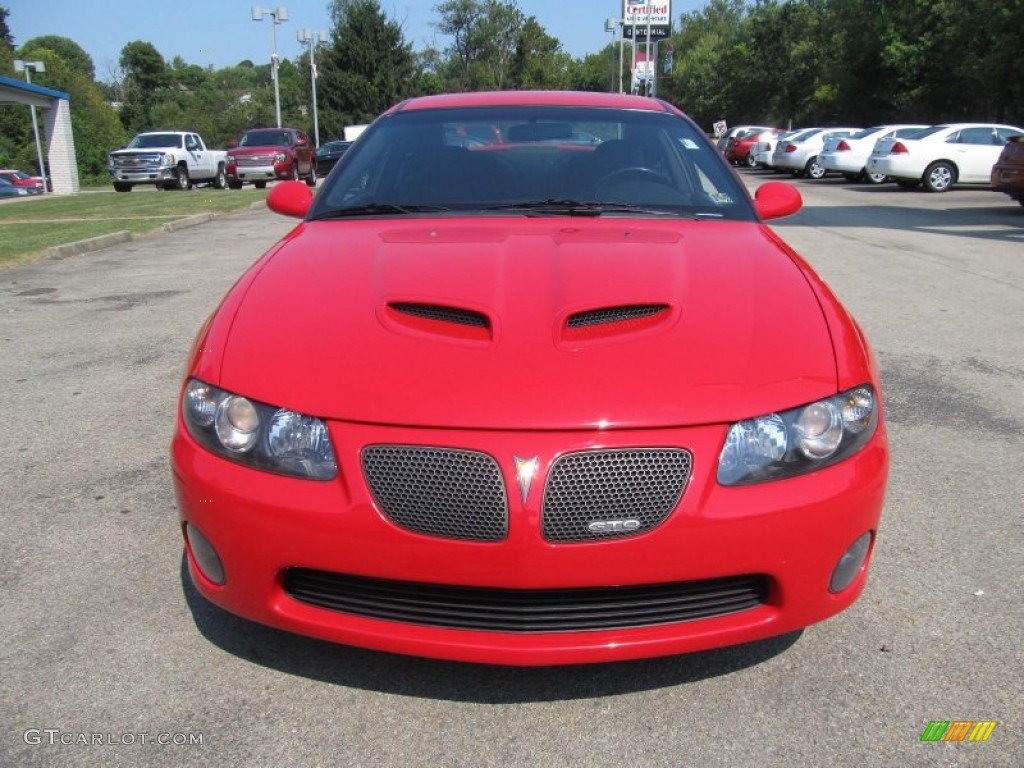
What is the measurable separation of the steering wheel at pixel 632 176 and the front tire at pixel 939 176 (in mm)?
19663

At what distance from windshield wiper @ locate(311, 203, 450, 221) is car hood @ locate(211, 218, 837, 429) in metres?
0.37

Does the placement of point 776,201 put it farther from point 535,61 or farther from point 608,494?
point 535,61

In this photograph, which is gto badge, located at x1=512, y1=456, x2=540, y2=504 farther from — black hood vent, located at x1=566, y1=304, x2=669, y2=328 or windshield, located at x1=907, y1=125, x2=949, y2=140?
windshield, located at x1=907, y1=125, x2=949, y2=140

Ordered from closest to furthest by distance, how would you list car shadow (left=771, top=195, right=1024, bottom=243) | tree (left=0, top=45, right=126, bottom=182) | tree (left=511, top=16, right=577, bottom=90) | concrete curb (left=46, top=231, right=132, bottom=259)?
1. concrete curb (left=46, top=231, right=132, bottom=259)
2. car shadow (left=771, top=195, right=1024, bottom=243)
3. tree (left=0, top=45, right=126, bottom=182)
4. tree (left=511, top=16, right=577, bottom=90)

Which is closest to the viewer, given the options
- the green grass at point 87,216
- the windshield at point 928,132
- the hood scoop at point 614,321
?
the hood scoop at point 614,321

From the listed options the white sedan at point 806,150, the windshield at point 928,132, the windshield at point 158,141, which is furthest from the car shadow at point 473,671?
the windshield at point 158,141

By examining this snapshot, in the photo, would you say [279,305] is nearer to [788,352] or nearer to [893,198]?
[788,352]

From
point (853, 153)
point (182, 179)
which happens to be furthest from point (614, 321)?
point (182, 179)

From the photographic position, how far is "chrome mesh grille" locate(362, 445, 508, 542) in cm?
199

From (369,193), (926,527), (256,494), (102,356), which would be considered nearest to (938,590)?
(926,527)

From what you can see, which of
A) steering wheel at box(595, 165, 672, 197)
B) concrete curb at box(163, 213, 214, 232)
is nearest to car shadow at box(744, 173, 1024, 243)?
steering wheel at box(595, 165, 672, 197)

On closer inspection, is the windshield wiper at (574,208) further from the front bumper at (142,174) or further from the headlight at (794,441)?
the front bumper at (142,174)

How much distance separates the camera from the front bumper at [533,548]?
1994mm

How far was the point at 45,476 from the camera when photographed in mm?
3768
